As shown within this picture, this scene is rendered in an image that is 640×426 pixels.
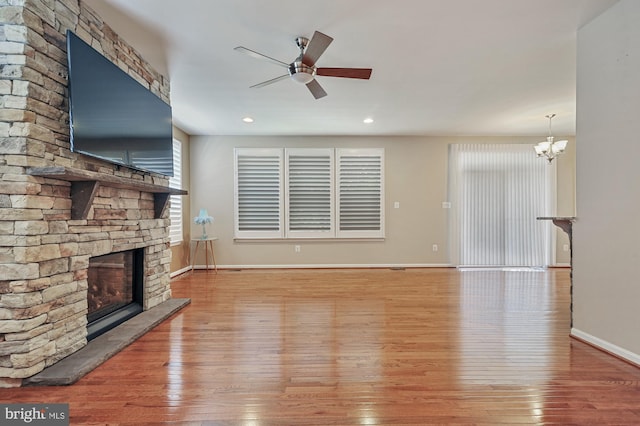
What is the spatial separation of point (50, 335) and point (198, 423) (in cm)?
120

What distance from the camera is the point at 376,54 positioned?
114 inches

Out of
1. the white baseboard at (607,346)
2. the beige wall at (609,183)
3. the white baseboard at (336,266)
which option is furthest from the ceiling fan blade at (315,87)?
the white baseboard at (336,266)

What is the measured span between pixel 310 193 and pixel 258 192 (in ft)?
3.23

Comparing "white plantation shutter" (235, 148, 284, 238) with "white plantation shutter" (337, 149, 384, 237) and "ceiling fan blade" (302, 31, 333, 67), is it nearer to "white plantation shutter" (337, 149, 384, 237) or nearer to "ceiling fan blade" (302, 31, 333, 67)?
"white plantation shutter" (337, 149, 384, 237)

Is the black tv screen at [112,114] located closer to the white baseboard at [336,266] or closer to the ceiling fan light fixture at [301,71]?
the ceiling fan light fixture at [301,71]

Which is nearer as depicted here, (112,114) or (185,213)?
(112,114)

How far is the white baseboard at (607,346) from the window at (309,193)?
3.55 metres

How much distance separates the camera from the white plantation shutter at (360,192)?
5.91 metres

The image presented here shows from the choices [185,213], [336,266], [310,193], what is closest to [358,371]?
[336,266]

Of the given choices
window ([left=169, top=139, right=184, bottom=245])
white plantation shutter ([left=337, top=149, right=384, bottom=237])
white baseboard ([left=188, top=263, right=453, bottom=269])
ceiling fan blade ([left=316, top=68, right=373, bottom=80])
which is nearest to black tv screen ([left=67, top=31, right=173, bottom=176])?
ceiling fan blade ([left=316, top=68, right=373, bottom=80])

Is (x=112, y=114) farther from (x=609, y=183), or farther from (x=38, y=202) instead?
(x=609, y=183)

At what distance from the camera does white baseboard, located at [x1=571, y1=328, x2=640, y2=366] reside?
2160 millimetres

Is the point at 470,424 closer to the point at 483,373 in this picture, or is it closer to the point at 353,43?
the point at 483,373

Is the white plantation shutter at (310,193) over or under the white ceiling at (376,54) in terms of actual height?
under
